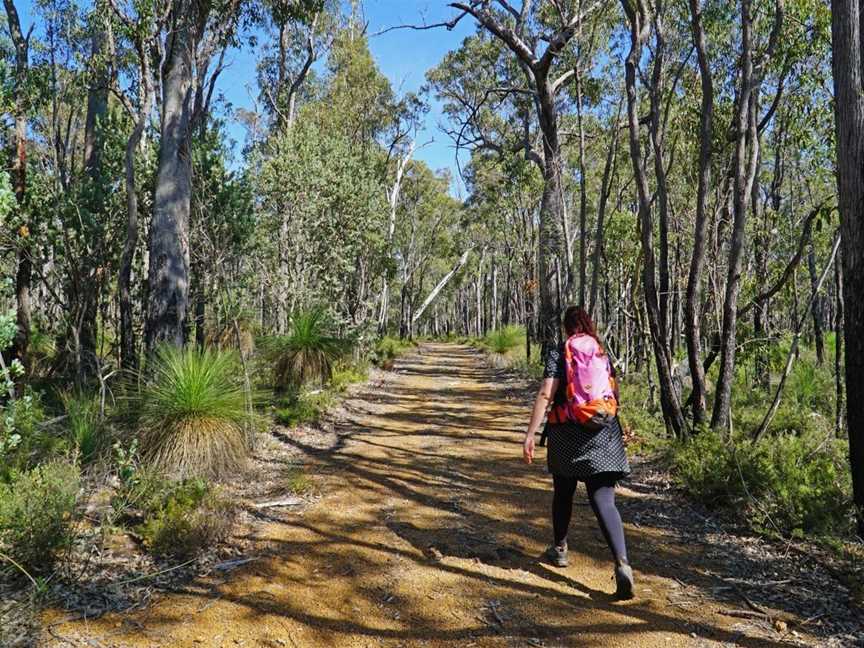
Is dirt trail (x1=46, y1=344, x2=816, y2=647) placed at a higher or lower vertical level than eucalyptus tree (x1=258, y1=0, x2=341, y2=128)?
lower

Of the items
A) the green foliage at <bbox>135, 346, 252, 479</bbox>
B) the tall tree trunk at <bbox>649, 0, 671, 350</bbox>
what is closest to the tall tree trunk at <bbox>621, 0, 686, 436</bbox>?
the tall tree trunk at <bbox>649, 0, 671, 350</bbox>

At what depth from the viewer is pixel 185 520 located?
4.17 meters

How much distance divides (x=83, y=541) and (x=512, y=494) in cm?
353

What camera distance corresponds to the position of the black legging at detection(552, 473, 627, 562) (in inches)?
137

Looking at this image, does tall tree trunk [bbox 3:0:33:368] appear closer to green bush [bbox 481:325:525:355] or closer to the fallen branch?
the fallen branch

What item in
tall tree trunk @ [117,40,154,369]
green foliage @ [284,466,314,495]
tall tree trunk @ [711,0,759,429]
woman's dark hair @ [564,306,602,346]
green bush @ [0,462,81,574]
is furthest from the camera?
tall tree trunk @ [117,40,154,369]

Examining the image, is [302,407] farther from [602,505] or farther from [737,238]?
[737,238]

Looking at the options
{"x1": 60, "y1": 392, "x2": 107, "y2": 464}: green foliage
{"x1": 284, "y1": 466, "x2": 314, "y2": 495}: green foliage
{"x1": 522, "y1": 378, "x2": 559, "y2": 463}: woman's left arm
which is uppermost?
{"x1": 522, "y1": 378, "x2": 559, "y2": 463}: woman's left arm

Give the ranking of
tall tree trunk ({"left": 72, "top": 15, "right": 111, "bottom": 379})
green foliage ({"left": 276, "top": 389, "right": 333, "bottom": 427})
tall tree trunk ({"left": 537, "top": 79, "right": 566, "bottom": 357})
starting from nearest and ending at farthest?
tall tree trunk ({"left": 72, "top": 15, "right": 111, "bottom": 379}), green foliage ({"left": 276, "top": 389, "right": 333, "bottom": 427}), tall tree trunk ({"left": 537, "top": 79, "right": 566, "bottom": 357})

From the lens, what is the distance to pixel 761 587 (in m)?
3.63

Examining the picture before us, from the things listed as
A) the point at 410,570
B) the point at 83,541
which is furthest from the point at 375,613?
the point at 83,541

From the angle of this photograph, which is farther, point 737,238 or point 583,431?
point 737,238

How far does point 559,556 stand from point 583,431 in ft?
3.06

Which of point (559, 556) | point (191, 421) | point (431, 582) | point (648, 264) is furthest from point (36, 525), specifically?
point (648, 264)
